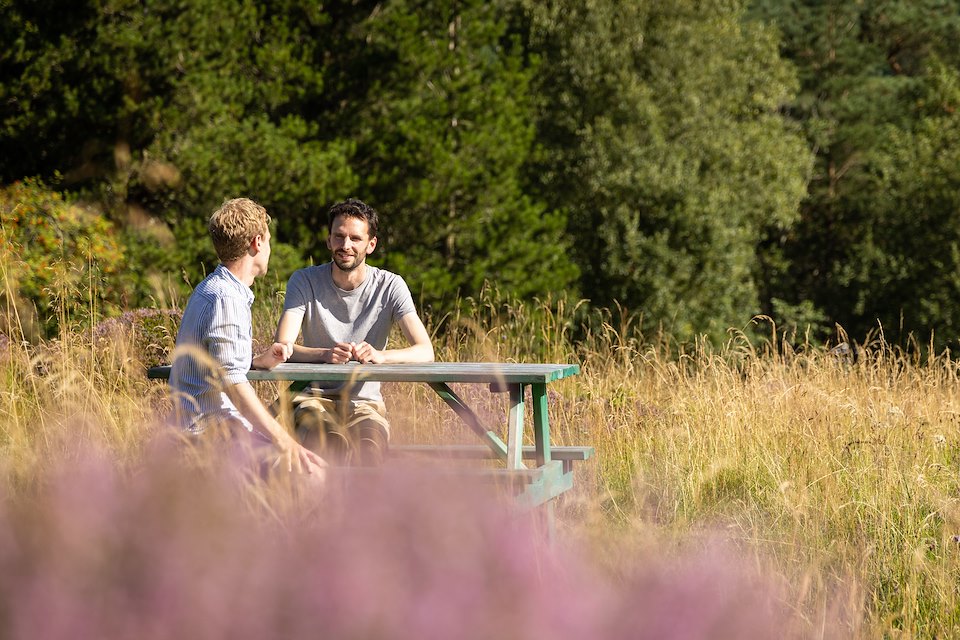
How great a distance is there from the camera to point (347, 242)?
403cm

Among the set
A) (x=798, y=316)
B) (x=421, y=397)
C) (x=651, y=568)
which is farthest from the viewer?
(x=798, y=316)

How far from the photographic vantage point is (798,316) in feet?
70.1

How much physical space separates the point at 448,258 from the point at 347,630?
1473 centimetres

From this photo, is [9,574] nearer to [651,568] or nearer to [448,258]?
[651,568]

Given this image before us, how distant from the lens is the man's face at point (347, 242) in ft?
13.2

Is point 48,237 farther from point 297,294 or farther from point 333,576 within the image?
point 333,576

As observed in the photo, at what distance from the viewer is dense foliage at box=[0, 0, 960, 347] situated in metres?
11.5

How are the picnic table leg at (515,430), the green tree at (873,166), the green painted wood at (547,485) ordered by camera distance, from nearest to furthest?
the green painted wood at (547,485), the picnic table leg at (515,430), the green tree at (873,166)

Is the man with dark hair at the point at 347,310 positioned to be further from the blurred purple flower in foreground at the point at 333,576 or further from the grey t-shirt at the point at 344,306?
the blurred purple flower in foreground at the point at 333,576

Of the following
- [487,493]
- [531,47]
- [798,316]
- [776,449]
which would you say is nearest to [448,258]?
[531,47]

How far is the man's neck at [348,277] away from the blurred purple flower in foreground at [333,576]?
3.13m

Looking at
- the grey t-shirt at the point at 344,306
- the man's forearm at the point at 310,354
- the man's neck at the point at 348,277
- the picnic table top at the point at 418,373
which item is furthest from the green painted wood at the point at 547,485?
the man's neck at the point at 348,277

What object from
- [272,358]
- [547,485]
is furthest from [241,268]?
[547,485]

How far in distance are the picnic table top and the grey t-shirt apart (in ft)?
1.33
